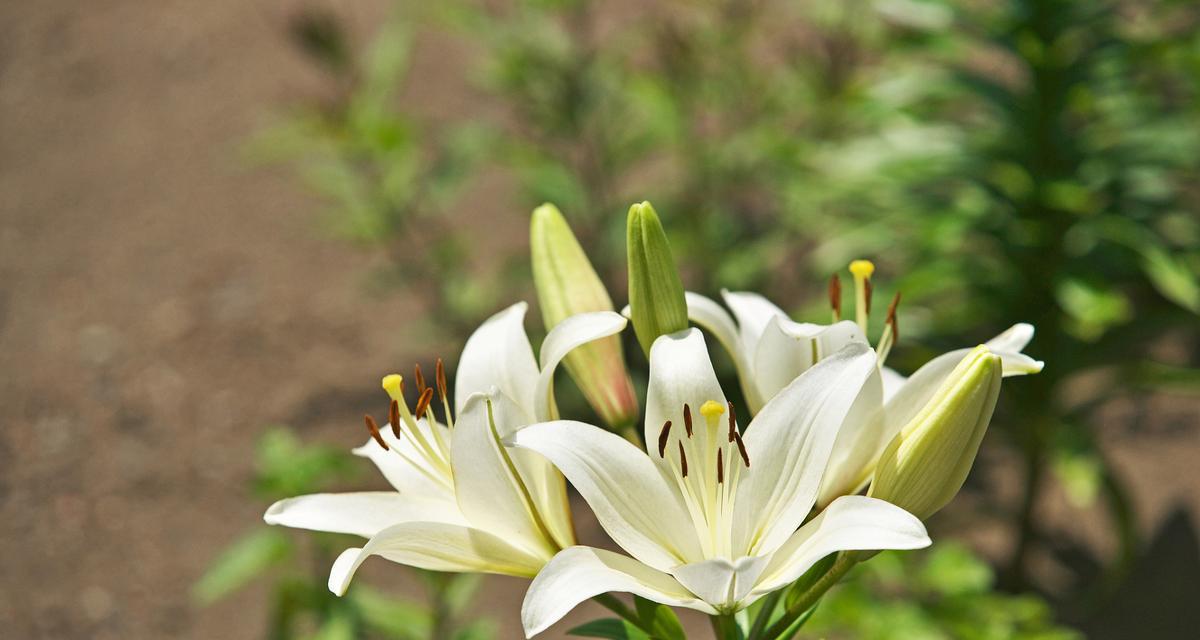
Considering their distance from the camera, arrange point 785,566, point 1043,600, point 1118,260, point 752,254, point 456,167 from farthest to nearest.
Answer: point 752,254
point 456,167
point 1043,600
point 1118,260
point 785,566

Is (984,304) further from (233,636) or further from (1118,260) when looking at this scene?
(233,636)

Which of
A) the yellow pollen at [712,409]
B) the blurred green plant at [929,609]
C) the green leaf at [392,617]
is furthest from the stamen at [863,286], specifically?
the green leaf at [392,617]

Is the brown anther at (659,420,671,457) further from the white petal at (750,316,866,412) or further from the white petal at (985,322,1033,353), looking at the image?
the white petal at (985,322,1033,353)

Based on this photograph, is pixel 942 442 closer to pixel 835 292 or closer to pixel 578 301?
pixel 835 292

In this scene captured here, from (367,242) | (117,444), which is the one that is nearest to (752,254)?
(367,242)

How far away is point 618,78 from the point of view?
10.5 feet

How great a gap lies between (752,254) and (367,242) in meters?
1.11

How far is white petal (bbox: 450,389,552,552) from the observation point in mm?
912

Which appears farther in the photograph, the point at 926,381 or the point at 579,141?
the point at 579,141

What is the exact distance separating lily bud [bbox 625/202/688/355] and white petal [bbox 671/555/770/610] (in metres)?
0.22

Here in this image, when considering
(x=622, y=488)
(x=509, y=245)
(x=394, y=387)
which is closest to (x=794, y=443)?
(x=622, y=488)

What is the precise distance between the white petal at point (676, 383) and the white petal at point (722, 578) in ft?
0.45

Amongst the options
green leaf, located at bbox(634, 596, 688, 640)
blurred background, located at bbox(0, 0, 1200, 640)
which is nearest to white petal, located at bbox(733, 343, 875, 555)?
green leaf, located at bbox(634, 596, 688, 640)

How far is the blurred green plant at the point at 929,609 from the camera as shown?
1643 mm
